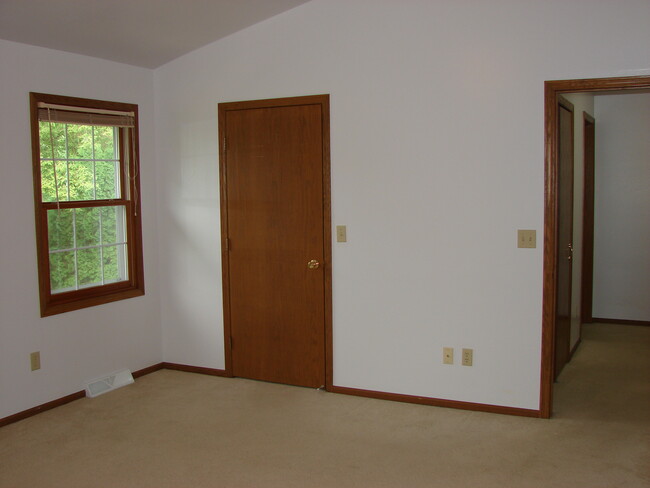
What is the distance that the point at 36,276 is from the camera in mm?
3689

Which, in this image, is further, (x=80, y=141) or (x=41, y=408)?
(x=80, y=141)

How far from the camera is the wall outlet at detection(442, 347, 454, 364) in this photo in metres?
3.73

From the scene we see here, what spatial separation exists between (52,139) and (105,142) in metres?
0.44

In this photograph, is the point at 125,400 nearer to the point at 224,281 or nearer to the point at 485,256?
the point at 224,281

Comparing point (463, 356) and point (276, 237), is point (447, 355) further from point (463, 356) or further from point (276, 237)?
point (276, 237)

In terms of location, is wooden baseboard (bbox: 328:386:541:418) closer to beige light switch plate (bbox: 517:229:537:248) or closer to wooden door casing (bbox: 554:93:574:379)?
wooden door casing (bbox: 554:93:574:379)

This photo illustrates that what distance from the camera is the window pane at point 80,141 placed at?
3963 mm

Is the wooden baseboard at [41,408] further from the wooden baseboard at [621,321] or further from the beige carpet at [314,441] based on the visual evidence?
the wooden baseboard at [621,321]

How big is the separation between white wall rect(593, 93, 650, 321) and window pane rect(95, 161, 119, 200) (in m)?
4.52

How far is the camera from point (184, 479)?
9.55 ft

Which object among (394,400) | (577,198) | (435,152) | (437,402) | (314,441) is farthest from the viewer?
(577,198)

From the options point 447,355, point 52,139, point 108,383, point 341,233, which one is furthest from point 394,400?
point 52,139

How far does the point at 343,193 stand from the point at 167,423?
1790 millimetres

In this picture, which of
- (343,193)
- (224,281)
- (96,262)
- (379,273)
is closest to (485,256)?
(379,273)
